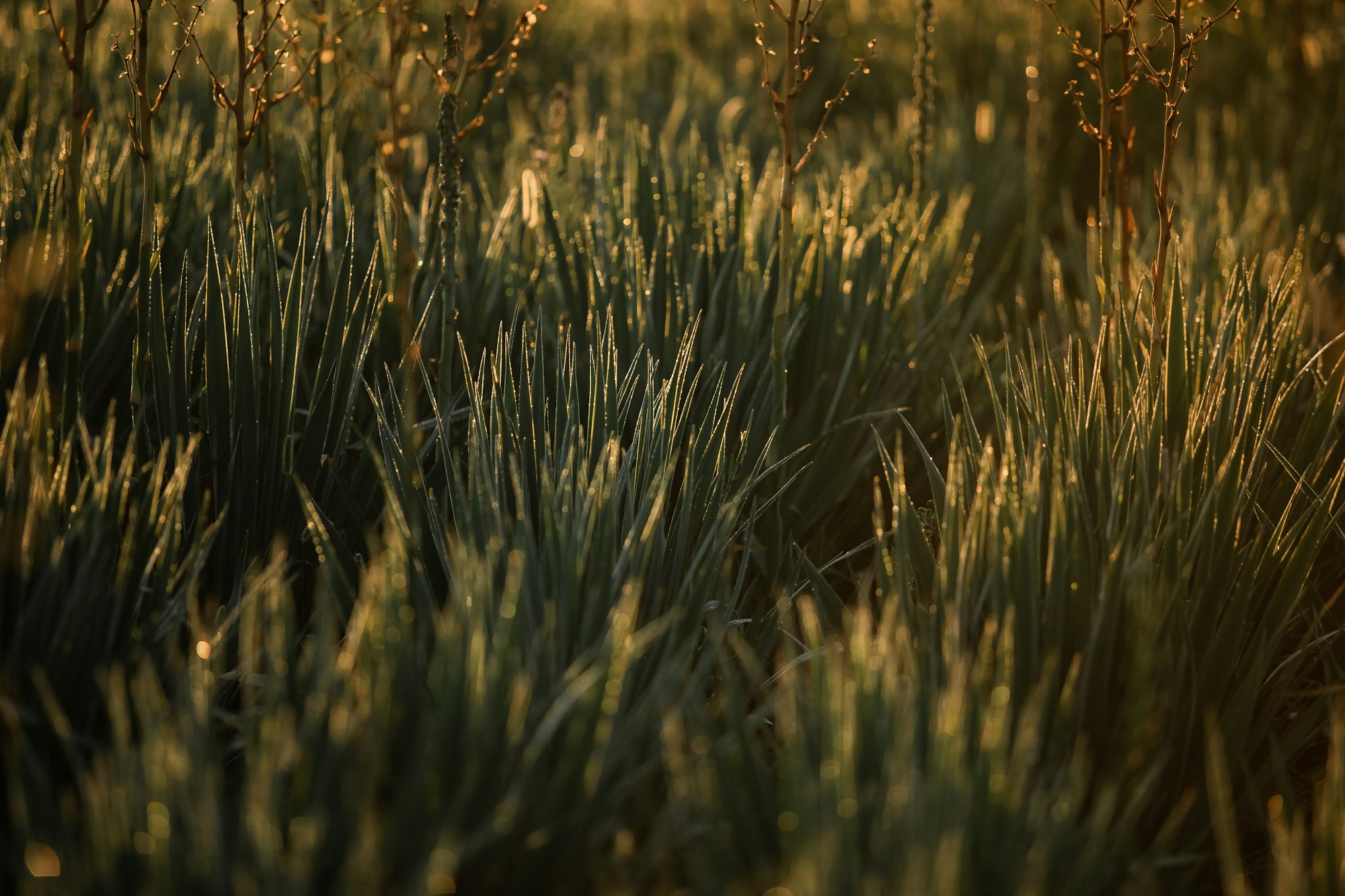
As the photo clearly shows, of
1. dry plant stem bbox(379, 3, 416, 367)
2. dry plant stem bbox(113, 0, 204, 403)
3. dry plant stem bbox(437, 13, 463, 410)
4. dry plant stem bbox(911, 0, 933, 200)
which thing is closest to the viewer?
dry plant stem bbox(379, 3, 416, 367)

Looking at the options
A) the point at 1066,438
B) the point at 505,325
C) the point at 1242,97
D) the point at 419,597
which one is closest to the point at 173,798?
the point at 419,597

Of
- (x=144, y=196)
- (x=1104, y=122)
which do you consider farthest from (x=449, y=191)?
(x=1104, y=122)

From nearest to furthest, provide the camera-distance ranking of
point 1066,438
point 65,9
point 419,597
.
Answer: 1. point 419,597
2. point 1066,438
3. point 65,9

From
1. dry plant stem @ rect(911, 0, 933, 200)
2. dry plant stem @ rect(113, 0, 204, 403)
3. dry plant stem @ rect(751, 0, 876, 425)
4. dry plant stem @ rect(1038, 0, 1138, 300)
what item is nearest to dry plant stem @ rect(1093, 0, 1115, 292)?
dry plant stem @ rect(1038, 0, 1138, 300)

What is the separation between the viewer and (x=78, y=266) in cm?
140

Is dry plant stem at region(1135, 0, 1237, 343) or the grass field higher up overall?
dry plant stem at region(1135, 0, 1237, 343)

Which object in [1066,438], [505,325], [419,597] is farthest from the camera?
[505,325]

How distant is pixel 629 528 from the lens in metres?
1.22

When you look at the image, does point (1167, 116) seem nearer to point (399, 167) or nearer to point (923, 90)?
point (923, 90)

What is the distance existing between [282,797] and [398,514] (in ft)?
1.06

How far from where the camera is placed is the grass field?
0.84m

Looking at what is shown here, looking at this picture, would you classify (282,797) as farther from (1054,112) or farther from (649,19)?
(649,19)

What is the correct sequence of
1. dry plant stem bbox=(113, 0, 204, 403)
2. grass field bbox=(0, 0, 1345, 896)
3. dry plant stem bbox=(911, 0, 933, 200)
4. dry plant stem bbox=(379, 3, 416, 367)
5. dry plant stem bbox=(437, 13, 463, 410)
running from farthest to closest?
dry plant stem bbox=(911, 0, 933, 200) < dry plant stem bbox=(437, 13, 463, 410) < dry plant stem bbox=(113, 0, 204, 403) < dry plant stem bbox=(379, 3, 416, 367) < grass field bbox=(0, 0, 1345, 896)

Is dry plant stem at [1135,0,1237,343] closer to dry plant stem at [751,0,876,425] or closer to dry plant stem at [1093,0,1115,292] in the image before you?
dry plant stem at [1093,0,1115,292]
